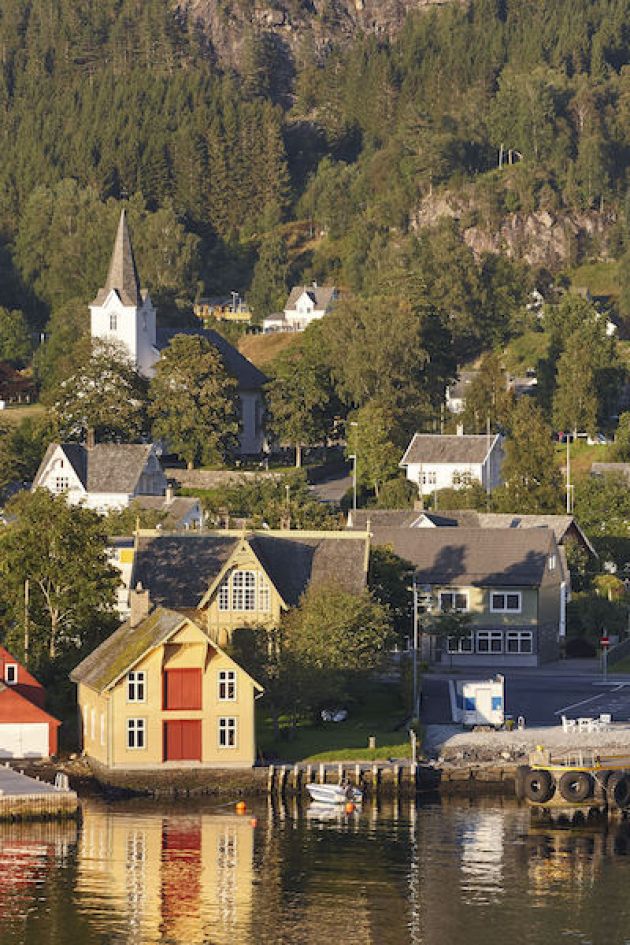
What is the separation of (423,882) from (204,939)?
7.79 meters

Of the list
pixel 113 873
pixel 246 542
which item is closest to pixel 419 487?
pixel 246 542

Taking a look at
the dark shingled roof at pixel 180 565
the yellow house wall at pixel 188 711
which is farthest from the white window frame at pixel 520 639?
the yellow house wall at pixel 188 711

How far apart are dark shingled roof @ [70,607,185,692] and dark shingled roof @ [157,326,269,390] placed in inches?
2807

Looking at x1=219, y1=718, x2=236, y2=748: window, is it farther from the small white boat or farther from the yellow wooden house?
the small white boat

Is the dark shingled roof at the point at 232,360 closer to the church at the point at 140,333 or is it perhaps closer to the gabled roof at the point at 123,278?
the church at the point at 140,333

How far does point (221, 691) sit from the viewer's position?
74.8 metres

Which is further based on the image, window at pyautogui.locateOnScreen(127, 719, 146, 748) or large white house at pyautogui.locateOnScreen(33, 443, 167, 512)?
large white house at pyautogui.locateOnScreen(33, 443, 167, 512)

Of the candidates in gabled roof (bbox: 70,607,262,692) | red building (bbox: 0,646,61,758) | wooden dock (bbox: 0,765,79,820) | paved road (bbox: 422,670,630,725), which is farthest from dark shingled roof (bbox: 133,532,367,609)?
wooden dock (bbox: 0,765,79,820)

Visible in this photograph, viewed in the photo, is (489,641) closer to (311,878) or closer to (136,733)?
(136,733)

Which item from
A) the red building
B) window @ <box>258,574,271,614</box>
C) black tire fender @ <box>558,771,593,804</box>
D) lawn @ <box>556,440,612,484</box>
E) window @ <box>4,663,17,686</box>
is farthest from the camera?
lawn @ <box>556,440,612,484</box>

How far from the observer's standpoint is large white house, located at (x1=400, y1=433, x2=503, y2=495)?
142375 millimetres

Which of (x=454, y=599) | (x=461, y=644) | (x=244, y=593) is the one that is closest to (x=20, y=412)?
(x=454, y=599)

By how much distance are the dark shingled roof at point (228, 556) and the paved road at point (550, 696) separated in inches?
217

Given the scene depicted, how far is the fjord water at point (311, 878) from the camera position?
58.9 metres
